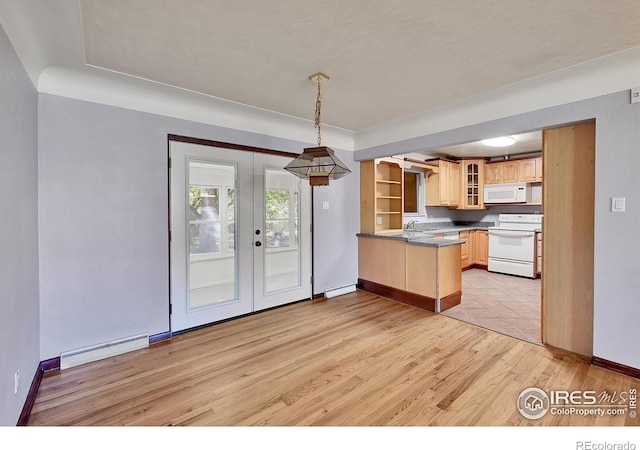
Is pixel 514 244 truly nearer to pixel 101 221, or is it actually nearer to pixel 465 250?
pixel 465 250

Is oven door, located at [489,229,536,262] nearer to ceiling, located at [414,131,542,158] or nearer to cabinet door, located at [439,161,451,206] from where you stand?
cabinet door, located at [439,161,451,206]

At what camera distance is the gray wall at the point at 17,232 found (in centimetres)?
151

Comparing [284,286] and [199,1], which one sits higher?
[199,1]

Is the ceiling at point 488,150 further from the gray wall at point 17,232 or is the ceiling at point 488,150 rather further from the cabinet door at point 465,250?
the gray wall at point 17,232

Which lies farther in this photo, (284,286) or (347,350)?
(284,286)

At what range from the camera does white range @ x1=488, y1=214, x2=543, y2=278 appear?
5.37 metres

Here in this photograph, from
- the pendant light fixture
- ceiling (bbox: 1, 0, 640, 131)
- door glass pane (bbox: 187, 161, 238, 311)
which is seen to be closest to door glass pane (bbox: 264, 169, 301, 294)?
door glass pane (bbox: 187, 161, 238, 311)

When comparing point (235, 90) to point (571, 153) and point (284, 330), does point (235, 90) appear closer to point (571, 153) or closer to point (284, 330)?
point (284, 330)

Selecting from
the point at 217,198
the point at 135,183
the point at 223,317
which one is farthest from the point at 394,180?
the point at 135,183

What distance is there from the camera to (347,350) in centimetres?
271

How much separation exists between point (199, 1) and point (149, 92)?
1492mm

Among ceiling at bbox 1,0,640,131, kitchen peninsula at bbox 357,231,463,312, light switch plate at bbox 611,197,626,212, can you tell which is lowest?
kitchen peninsula at bbox 357,231,463,312

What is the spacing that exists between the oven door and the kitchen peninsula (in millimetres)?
2316

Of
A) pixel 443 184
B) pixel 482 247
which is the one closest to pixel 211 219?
pixel 443 184
